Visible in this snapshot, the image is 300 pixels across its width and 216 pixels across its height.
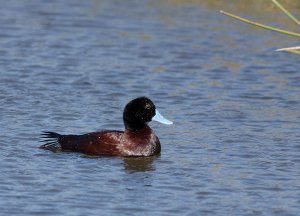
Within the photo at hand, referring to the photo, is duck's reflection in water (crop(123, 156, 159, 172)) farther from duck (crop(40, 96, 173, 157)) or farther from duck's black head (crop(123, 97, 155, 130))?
duck's black head (crop(123, 97, 155, 130))

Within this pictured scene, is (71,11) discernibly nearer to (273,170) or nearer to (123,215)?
(273,170)

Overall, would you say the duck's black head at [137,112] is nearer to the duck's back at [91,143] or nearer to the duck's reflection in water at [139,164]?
the duck's back at [91,143]

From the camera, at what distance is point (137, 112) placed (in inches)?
405

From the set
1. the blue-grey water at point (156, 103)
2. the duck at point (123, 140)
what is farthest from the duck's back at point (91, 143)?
the blue-grey water at point (156, 103)

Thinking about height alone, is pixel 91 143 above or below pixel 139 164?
above

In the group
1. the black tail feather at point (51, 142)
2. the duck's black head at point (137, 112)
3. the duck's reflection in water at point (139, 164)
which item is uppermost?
the duck's black head at point (137, 112)

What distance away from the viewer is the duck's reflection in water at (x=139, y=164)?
9797 millimetres

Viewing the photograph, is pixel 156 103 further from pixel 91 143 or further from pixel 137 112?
pixel 91 143

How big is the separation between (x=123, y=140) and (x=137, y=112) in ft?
0.97

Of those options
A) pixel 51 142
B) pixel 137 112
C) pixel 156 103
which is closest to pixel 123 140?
pixel 137 112

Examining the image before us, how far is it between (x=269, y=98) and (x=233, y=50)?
104 inches

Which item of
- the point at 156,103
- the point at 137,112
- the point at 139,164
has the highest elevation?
the point at 137,112

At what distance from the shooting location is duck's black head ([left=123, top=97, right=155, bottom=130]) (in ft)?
33.8

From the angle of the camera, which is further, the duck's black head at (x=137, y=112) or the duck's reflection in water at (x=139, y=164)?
the duck's black head at (x=137, y=112)
